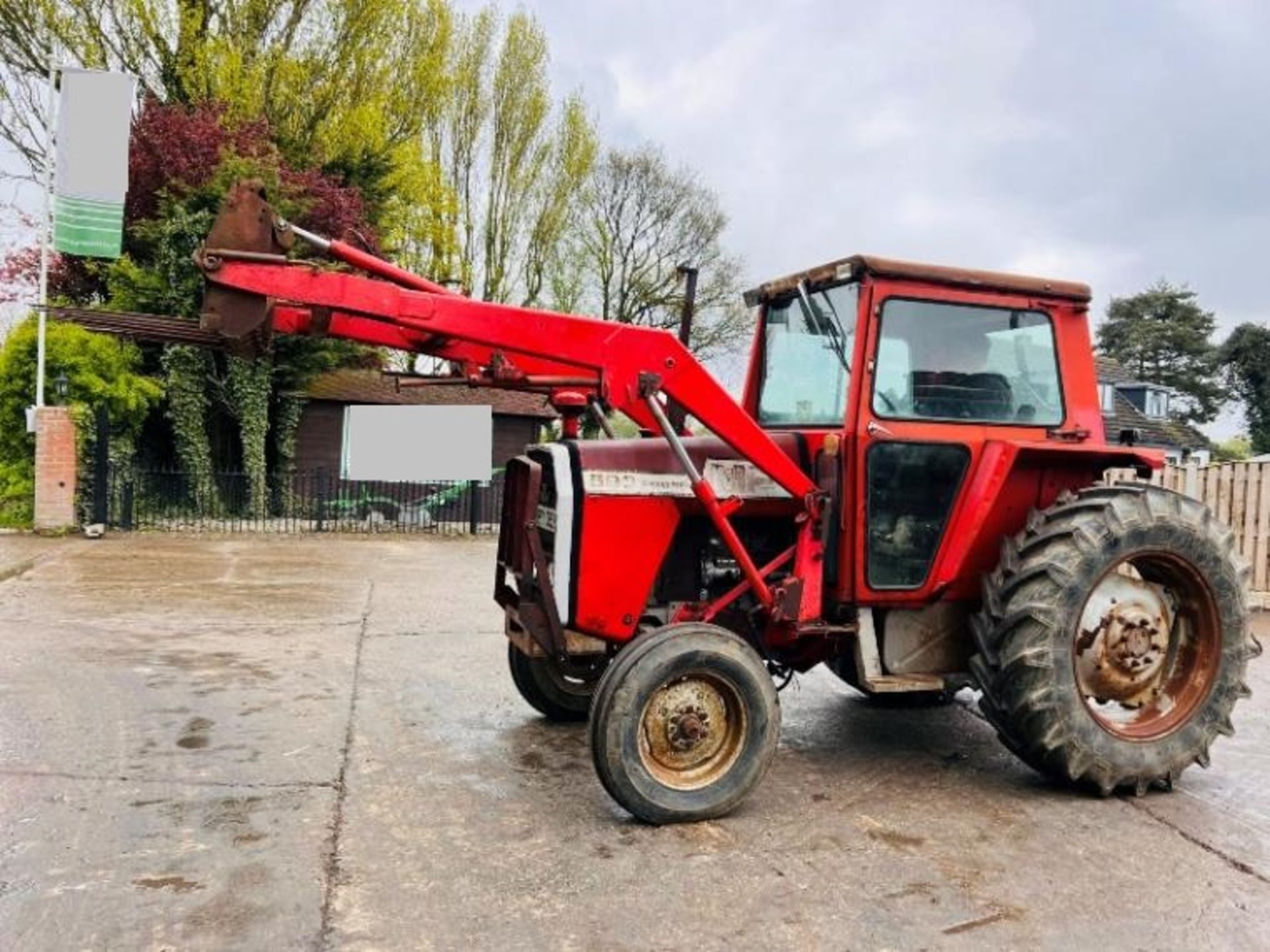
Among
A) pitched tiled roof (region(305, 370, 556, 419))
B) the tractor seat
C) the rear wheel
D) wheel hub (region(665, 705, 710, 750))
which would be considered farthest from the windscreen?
pitched tiled roof (region(305, 370, 556, 419))

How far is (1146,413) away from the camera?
131ft

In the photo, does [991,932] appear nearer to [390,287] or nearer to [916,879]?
[916,879]

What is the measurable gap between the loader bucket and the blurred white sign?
1323 cm

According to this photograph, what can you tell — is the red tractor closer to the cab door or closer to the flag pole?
the cab door

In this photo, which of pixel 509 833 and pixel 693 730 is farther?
pixel 693 730

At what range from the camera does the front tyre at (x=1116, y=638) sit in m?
3.99

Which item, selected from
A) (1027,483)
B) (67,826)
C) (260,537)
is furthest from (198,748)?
(260,537)

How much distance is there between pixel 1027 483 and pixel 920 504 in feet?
1.94

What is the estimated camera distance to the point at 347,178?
1947 cm

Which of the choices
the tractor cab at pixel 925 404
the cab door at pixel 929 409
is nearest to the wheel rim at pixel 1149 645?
the tractor cab at pixel 925 404

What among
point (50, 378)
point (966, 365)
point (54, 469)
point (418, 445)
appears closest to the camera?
point (966, 365)

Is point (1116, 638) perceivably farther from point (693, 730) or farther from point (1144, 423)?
point (1144, 423)

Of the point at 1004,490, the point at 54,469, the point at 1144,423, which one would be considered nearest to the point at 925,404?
the point at 1004,490

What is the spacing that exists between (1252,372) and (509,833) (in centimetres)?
4968
